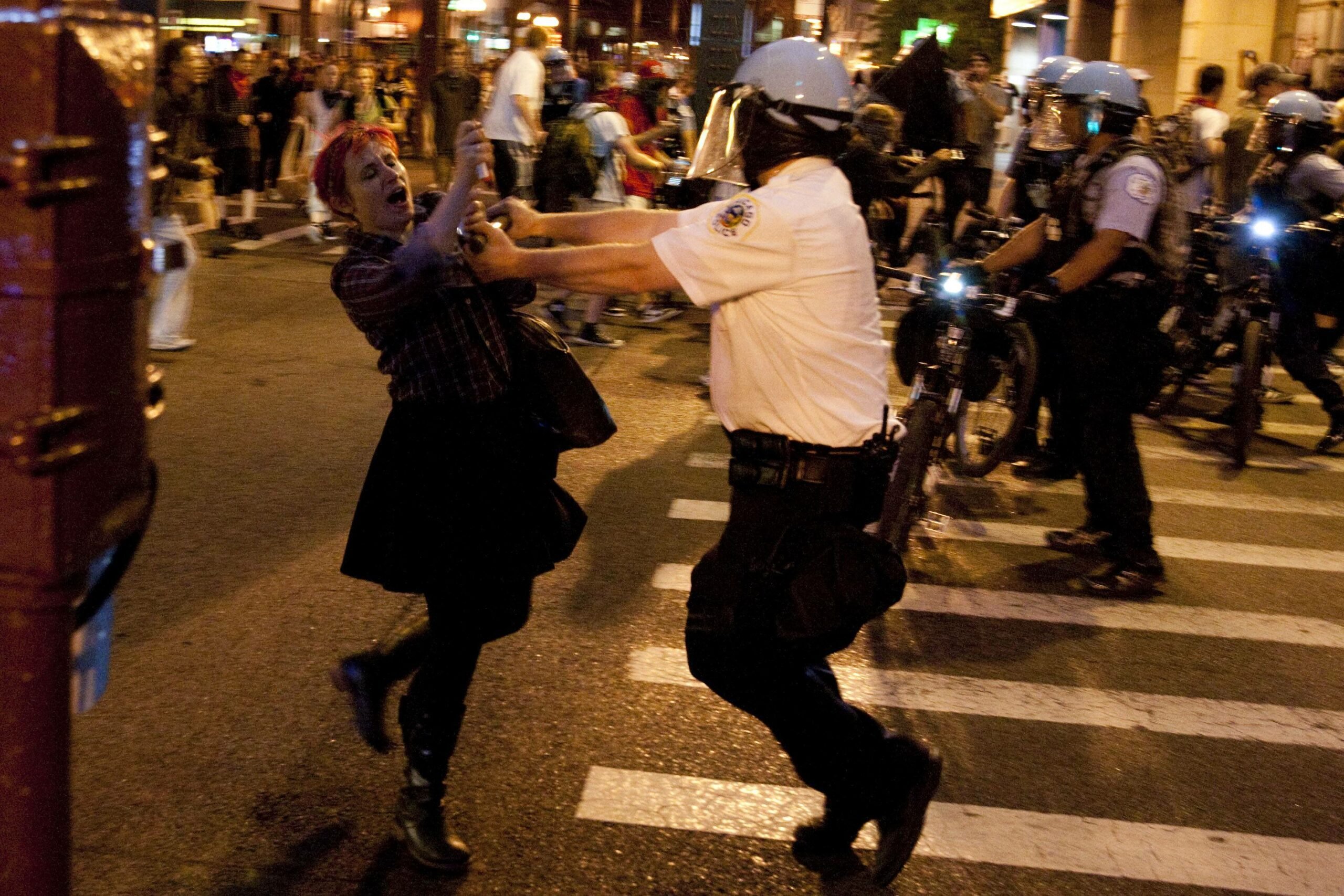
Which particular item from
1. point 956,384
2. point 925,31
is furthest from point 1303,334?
point 925,31

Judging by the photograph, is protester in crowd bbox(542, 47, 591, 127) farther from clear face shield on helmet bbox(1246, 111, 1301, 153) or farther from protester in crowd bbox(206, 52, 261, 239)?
clear face shield on helmet bbox(1246, 111, 1301, 153)

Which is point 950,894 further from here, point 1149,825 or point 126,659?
point 126,659

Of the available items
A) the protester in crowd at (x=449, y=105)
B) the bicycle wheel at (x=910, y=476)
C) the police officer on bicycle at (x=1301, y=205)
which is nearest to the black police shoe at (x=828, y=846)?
the bicycle wheel at (x=910, y=476)

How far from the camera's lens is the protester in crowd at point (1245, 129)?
10734 mm

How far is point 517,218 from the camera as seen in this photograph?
3.44 m

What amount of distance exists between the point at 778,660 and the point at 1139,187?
3401 millimetres

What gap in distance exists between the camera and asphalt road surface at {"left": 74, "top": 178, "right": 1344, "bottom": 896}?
11.6 feet

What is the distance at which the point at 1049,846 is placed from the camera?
3707 millimetres

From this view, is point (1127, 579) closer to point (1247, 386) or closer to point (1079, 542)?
point (1079, 542)

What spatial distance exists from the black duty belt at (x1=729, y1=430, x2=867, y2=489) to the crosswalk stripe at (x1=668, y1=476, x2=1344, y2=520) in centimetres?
451

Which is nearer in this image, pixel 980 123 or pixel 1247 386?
pixel 1247 386

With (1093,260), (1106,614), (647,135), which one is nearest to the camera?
(1106,614)

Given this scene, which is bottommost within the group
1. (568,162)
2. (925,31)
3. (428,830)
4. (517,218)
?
(428,830)

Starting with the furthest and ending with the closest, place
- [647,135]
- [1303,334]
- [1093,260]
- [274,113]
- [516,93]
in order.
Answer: [274,113]
[516,93]
[647,135]
[1303,334]
[1093,260]
